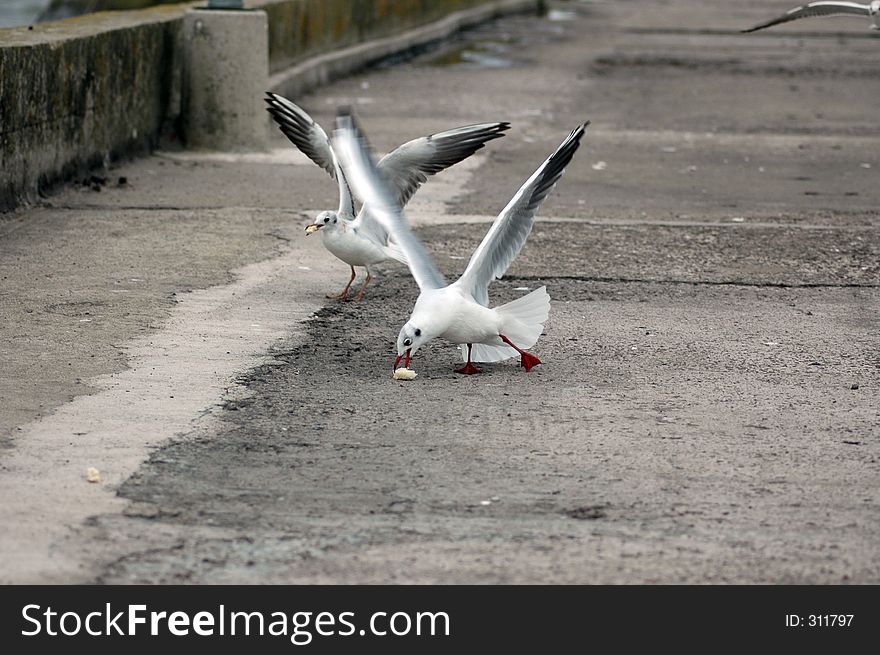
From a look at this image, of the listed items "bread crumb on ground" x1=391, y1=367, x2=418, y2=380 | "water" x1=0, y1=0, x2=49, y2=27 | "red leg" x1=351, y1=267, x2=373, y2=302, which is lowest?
"water" x1=0, y1=0, x2=49, y2=27

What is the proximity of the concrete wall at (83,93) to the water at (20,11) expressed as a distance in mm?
14798

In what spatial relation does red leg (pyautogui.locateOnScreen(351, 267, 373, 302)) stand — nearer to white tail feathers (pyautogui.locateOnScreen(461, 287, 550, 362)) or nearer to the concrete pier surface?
the concrete pier surface

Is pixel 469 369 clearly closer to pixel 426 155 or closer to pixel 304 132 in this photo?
pixel 426 155

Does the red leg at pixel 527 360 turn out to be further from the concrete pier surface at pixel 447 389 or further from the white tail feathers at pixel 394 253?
the white tail feathers at pixel 394 253

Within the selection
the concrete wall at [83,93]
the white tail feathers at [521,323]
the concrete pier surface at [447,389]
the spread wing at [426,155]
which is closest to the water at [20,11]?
the concrete wall at [83,93]

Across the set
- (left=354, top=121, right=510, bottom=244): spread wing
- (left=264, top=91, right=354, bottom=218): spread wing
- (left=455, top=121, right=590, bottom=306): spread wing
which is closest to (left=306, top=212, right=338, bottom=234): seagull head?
(left=354, top=121, right=510, bottom=244): spread wing

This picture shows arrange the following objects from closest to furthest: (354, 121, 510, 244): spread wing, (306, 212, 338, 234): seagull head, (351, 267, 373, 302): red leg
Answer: (306, 212, 338, 234): seagull head
(351, 267, 373, 302): red leg
(354, 121, 510, 244): spread wing

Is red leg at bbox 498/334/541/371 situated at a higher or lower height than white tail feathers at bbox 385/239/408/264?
lower

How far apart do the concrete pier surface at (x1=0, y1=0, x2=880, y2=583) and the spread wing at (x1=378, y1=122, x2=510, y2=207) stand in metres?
0.50

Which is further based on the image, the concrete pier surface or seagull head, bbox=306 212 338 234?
seagull head, bbox=306 212 338 234

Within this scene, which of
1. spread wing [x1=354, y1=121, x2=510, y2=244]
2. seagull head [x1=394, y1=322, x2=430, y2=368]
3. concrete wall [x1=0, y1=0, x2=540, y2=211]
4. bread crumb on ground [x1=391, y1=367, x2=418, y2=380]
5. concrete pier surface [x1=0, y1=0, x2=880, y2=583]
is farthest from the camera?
concrete wall [x1=0, y1=0, x2=540, y2=211]

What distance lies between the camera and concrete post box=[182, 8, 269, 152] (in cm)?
1121

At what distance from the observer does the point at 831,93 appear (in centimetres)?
1638

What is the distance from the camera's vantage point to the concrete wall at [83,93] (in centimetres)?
893
